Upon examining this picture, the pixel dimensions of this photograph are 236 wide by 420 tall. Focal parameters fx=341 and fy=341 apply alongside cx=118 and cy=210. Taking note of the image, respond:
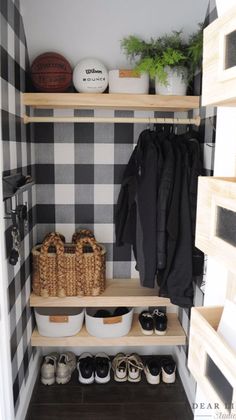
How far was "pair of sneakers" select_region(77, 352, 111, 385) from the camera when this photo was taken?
2299 millimetres

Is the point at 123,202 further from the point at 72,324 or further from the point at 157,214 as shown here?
the point at 72,324

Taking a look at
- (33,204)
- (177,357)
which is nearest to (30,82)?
(33,204)

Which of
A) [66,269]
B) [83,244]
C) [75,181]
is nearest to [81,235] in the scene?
[83,244]

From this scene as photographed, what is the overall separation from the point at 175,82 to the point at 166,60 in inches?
6.1

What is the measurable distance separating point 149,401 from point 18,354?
0.91m

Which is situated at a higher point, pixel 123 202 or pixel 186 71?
pixel 186 71

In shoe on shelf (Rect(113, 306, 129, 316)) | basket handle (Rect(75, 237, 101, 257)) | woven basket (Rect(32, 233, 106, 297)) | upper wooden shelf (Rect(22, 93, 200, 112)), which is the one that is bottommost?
shoe on shelf (Rect(113, 306, 129, 316))

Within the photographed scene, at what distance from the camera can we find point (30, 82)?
2.21m

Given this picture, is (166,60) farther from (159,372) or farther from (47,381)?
(47,381)

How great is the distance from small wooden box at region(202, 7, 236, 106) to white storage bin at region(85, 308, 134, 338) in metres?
1.74

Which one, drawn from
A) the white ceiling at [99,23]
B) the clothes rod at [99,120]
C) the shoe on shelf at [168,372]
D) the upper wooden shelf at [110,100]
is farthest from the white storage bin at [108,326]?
the white ceiling at [99,23]

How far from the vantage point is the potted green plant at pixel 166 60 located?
76.8 inches

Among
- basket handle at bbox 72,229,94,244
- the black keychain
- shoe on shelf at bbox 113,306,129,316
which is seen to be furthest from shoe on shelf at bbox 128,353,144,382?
the black keychain

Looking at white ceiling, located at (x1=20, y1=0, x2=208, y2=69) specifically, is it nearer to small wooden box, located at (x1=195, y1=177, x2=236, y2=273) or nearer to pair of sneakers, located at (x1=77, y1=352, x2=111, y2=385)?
small wooden box, located at (x1=195, y1=177, x2=236, y2=273)
